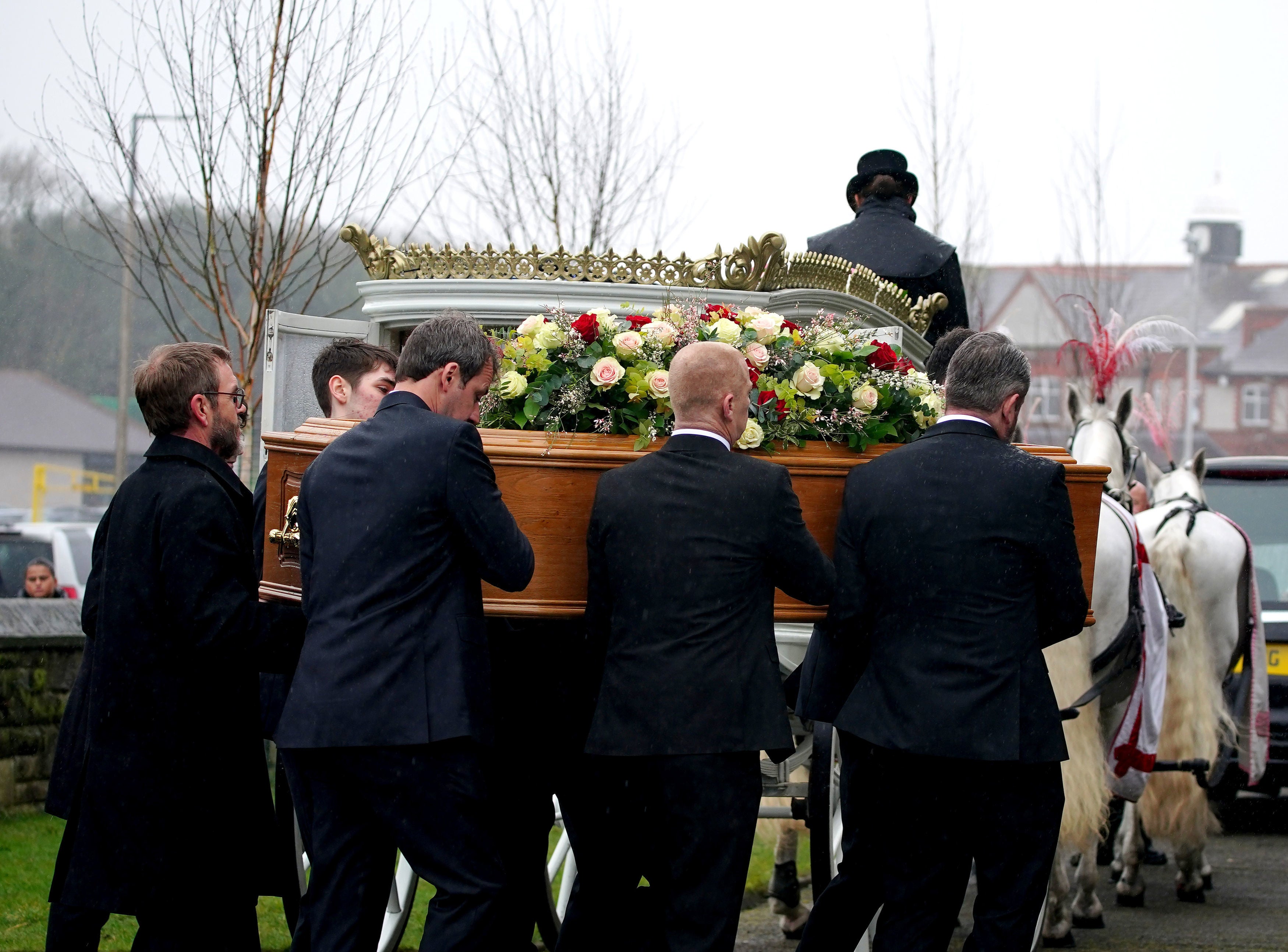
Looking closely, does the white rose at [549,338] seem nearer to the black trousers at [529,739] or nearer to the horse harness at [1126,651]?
the black trousers at [529,739]

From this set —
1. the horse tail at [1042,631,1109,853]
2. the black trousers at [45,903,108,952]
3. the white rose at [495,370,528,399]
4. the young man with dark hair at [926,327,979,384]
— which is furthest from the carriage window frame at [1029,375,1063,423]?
the black trousers at [45,903,108,952]

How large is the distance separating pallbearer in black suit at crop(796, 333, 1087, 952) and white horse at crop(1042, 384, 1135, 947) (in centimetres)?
184

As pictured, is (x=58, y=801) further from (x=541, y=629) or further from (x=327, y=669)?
(x=541, y=629)

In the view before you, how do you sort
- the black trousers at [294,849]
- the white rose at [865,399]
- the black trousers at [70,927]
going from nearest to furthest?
the black trousers at [294,849]
the black trousers at [70,927]
the white rose at [865,399]

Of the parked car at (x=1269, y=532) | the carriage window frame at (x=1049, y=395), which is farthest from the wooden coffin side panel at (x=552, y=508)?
the carriage window frame at (x=1049, y=395)

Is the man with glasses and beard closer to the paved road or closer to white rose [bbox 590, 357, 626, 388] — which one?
white rose [bbox 590, 357, 626, 388]

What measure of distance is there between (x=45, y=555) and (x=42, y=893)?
10.1m

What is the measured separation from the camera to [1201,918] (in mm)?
7121

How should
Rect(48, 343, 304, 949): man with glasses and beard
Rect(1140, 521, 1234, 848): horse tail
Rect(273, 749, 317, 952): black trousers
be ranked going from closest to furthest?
Rect(273, 749, 317, 952): black trousers
Rect(48, 343, 304, 949): man with glasses and beard
Rect(1140, 521, 1234, 848): horse tail

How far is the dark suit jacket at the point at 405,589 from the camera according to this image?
354cm

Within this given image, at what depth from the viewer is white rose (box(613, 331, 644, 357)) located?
14.1 feet

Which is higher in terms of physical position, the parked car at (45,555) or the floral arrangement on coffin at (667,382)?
the floral arrangement on coffin at (667,382)

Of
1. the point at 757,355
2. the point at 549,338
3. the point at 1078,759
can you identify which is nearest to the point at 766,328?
the point at 757,355

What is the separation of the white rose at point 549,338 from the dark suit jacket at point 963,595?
3.41 ft
